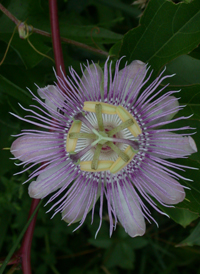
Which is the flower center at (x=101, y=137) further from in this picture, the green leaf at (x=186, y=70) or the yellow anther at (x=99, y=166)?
the green leaf at (x=186, y=70)

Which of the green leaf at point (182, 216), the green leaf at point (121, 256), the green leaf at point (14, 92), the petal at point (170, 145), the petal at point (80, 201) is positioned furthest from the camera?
the green leaf at point (121, 256)

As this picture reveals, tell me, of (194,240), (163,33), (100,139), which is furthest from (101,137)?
(194,240)

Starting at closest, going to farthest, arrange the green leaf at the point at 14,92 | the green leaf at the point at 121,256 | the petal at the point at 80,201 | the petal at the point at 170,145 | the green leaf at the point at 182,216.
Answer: the petal at the point at 170,145 < the petal at the point at 80,201 < the green leaf at the point at 182,216 < the green leaf at the point at 14,92 < the green leaf at the point at 121,256

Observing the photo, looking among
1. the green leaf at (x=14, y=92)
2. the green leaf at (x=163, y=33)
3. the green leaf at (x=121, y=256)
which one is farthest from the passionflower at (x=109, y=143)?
the green leaf at (x=121, y=256)

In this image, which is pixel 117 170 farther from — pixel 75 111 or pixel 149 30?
pixel 149 30

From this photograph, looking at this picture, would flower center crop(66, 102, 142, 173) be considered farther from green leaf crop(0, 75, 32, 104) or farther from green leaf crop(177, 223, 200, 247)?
green leaf crop(177, 223, 200, 247)

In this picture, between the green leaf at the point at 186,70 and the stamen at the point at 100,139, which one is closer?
the stamen at the point at 100,139

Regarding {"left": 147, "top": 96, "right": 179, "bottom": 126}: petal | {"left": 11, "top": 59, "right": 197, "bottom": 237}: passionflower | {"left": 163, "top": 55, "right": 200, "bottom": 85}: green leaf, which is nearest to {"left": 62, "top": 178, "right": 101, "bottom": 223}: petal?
{"left": 11, "top": 59, "right": 197, "bottom": 237}: passionflower

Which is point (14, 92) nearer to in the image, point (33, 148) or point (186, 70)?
point (33, 148)
